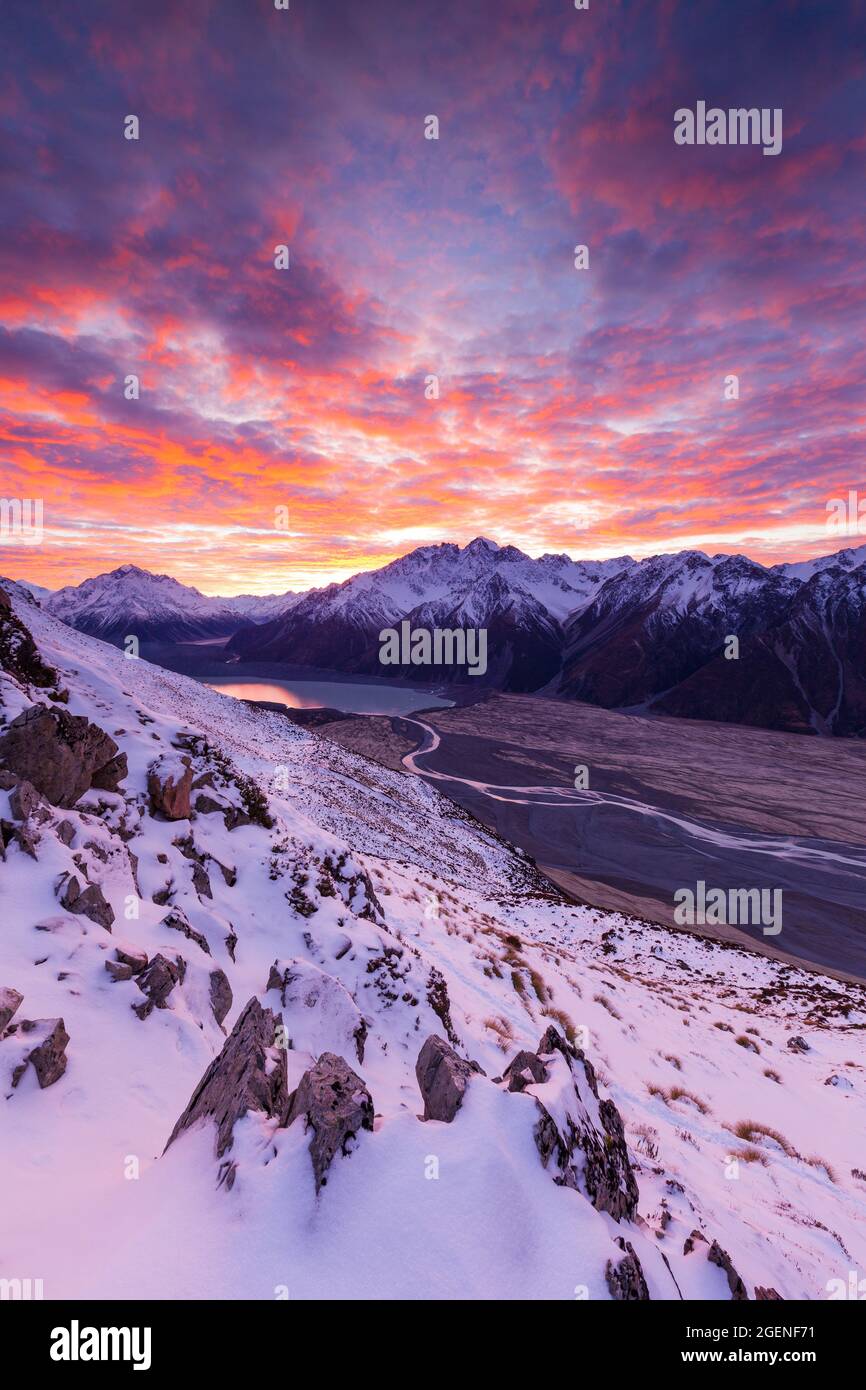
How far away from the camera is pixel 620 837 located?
57.8 meters

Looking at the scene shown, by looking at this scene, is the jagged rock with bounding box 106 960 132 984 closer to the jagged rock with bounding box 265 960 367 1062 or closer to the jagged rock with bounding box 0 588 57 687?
the jagged rock with bounding box 265 960 367 1062

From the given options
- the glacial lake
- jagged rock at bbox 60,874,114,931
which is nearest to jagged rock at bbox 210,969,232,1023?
jagged rock at bbox 60,874,114,931

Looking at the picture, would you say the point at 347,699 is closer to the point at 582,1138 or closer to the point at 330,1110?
the point at 582,1138

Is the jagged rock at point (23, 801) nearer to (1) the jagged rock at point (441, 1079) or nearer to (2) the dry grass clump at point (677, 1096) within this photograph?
(1) the jagged rock at point (441, 1079)

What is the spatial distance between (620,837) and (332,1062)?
58.0m

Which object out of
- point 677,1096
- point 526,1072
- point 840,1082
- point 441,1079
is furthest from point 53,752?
point 840,1082

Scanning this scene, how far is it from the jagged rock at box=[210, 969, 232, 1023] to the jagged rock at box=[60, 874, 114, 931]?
205cm

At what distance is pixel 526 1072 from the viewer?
669cm

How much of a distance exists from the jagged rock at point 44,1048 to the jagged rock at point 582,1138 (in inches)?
219

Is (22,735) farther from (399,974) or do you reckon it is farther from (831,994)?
(831,994)

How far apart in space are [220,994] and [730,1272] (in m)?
7.92

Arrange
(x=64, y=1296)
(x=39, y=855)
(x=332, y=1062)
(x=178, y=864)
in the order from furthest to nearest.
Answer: (x=178, y=864) → (x=39, y=855) → (x=332, y=1062) → (x=64, y=1296)
